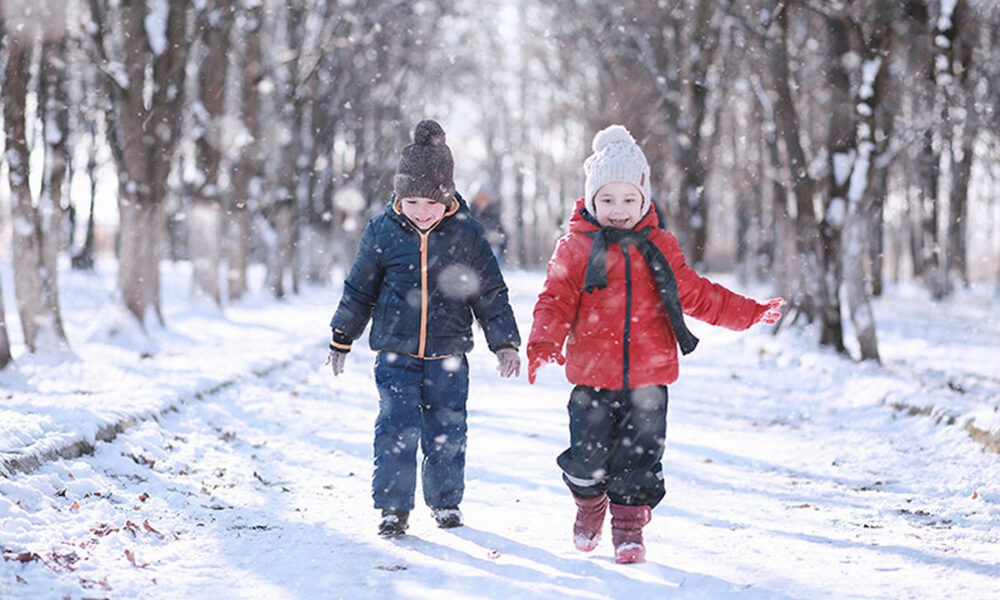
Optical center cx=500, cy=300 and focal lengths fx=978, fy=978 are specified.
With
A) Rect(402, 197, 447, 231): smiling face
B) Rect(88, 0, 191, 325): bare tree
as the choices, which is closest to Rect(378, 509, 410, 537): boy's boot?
Rect(402, 197, 447, 231): smiling face

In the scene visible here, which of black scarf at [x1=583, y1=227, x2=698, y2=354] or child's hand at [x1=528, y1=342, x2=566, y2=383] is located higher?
black scarf at [x1=583, y1=227, x2=698, y2=354]

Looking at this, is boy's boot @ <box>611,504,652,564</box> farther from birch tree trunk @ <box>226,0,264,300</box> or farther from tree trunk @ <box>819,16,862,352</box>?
birch tree trunk @ <box>226,0,264,300</box>

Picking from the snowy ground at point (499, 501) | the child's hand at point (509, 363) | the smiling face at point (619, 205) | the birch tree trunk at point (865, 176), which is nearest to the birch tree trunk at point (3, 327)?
the snowy ground at point (499, 501)

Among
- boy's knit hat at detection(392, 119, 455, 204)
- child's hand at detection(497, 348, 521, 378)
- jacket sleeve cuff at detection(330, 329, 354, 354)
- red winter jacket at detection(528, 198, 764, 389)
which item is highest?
boy's knit hat at detection(392, 119, 455, 204)

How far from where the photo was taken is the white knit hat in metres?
4.27

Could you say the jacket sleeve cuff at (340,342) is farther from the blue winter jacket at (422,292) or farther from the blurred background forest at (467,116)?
the blurred background forest at (467,116)

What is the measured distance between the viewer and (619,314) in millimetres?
4188

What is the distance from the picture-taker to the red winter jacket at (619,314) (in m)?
4.16

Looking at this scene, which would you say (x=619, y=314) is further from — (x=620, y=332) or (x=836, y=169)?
(x=836, y=169)

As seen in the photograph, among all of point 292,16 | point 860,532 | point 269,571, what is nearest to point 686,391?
point 860,532

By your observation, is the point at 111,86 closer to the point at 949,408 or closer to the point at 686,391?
the point at 686,391

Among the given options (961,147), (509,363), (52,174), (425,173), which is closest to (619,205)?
(509,363)

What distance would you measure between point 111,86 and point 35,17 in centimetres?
300

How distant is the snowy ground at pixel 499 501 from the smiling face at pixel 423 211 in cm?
147
